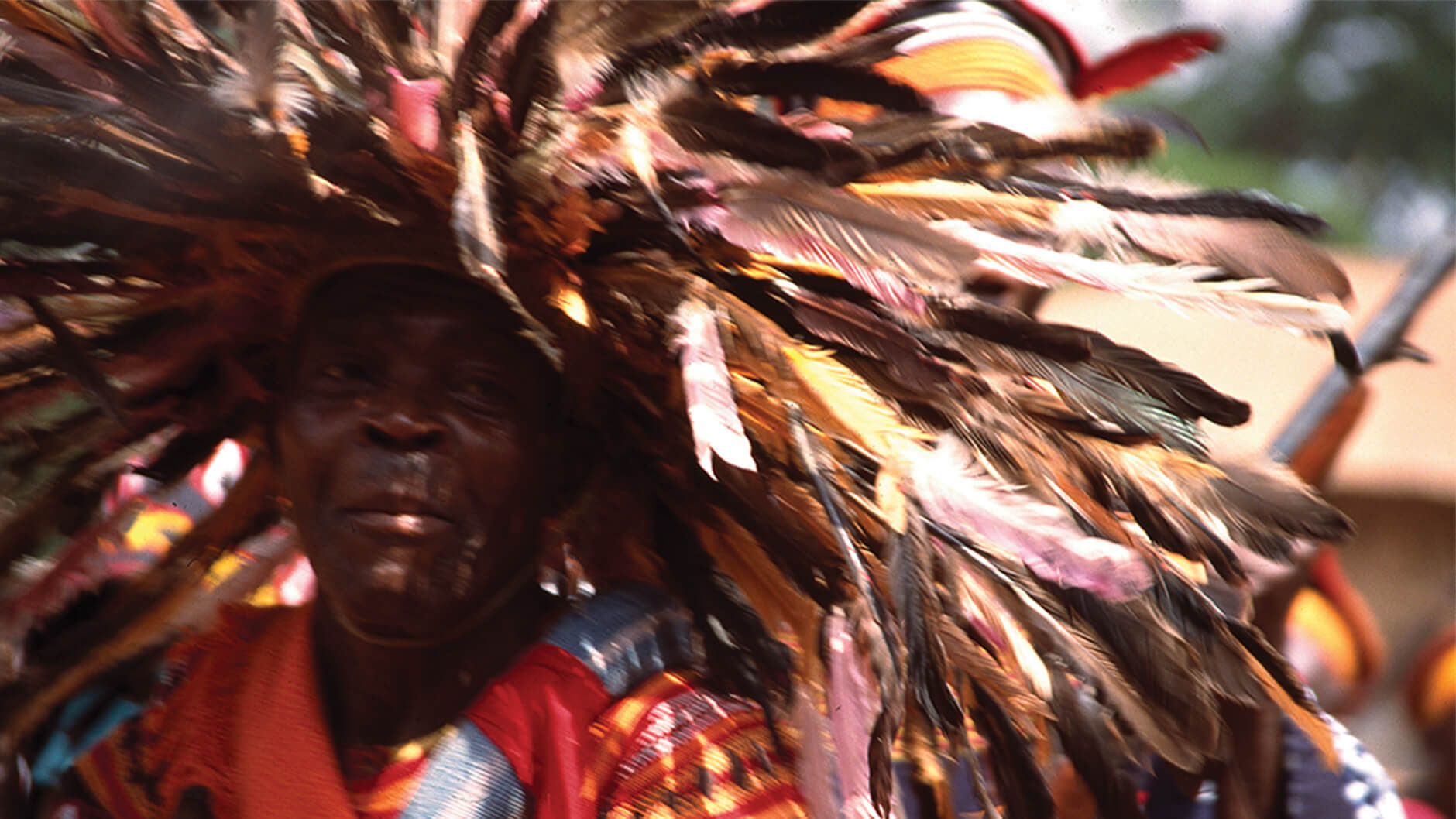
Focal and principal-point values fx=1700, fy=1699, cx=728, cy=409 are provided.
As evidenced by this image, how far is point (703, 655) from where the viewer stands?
2160 mm

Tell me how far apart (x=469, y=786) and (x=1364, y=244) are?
1720cm

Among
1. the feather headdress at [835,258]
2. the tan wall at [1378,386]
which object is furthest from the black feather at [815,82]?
the tan wall at [1378,386]

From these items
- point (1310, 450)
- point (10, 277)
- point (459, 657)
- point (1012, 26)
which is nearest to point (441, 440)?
point (459, 657)

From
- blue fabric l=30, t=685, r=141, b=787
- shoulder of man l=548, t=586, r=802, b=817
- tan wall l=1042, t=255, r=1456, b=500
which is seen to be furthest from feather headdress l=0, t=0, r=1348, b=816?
tan wall l=1042, t=255, r=1456, b=500

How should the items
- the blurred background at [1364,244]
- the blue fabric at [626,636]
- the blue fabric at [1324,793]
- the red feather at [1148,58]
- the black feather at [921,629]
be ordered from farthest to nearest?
the blurred background at [1364,244] → the blue fabric at [1324,793] → the red feather at [1148,58] → the blue fabric at [626,636] → the black feather at [921,629]

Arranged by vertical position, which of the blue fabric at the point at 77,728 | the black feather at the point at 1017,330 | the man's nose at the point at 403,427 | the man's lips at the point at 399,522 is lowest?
the blue fabric at the point at 77,728

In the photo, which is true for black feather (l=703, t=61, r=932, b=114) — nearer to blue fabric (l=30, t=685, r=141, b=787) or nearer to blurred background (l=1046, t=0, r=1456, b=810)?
blurred background (l=1046, t=0, r=1456, b=810)

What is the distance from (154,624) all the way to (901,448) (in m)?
1.16

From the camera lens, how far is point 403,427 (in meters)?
1.91

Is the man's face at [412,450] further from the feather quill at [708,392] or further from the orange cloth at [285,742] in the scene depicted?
the feather quill at [708,392]

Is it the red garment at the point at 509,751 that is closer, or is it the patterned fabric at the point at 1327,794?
A: the red garment at the point at 509,751

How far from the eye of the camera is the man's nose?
1.91 meters

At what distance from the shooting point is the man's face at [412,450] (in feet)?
6.26

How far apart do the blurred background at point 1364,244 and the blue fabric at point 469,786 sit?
35.6 inches
